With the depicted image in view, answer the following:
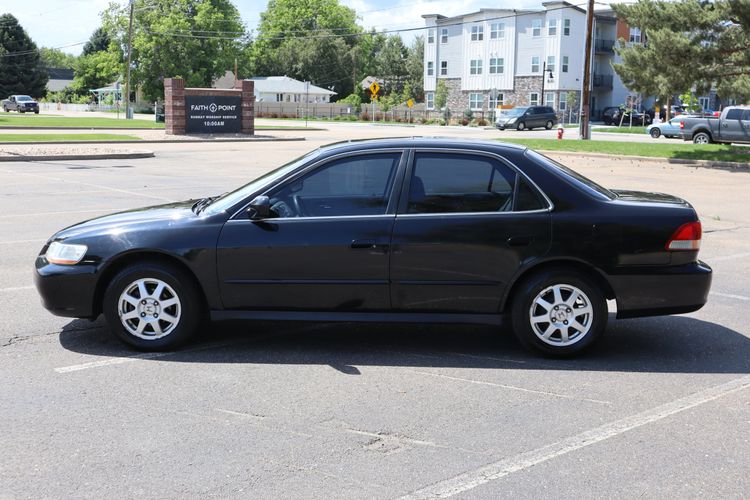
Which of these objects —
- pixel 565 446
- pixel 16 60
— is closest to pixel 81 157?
pixel 565 446

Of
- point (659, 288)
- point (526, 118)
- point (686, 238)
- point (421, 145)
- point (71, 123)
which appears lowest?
point (659, 288)

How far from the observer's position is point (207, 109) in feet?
133

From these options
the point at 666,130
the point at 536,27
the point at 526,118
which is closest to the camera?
the point at 666,130

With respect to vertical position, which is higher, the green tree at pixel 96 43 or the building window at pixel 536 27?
the green tree at pixel 96 43

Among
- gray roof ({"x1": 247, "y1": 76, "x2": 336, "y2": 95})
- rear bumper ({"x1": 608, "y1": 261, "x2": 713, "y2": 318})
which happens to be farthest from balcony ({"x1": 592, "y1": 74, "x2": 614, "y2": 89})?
rear bumper ({"x1": 608, "y1": 261, "x2": 713, "y2": 318})

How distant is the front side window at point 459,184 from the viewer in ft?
19.8

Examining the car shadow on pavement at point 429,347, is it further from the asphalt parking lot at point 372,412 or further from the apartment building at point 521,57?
the apartment building at point 521,57

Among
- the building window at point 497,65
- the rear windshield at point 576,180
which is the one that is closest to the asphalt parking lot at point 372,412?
the rear windshield at point 576,180

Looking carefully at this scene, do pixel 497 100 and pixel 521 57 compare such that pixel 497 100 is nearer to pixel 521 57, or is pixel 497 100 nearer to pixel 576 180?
pixel 521 57

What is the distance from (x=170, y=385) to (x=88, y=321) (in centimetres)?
189

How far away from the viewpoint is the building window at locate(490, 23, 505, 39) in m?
77.1

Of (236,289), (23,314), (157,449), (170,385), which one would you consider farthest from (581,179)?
(23,314)

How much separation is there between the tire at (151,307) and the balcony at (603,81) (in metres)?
73.9

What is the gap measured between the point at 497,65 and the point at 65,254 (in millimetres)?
75091
